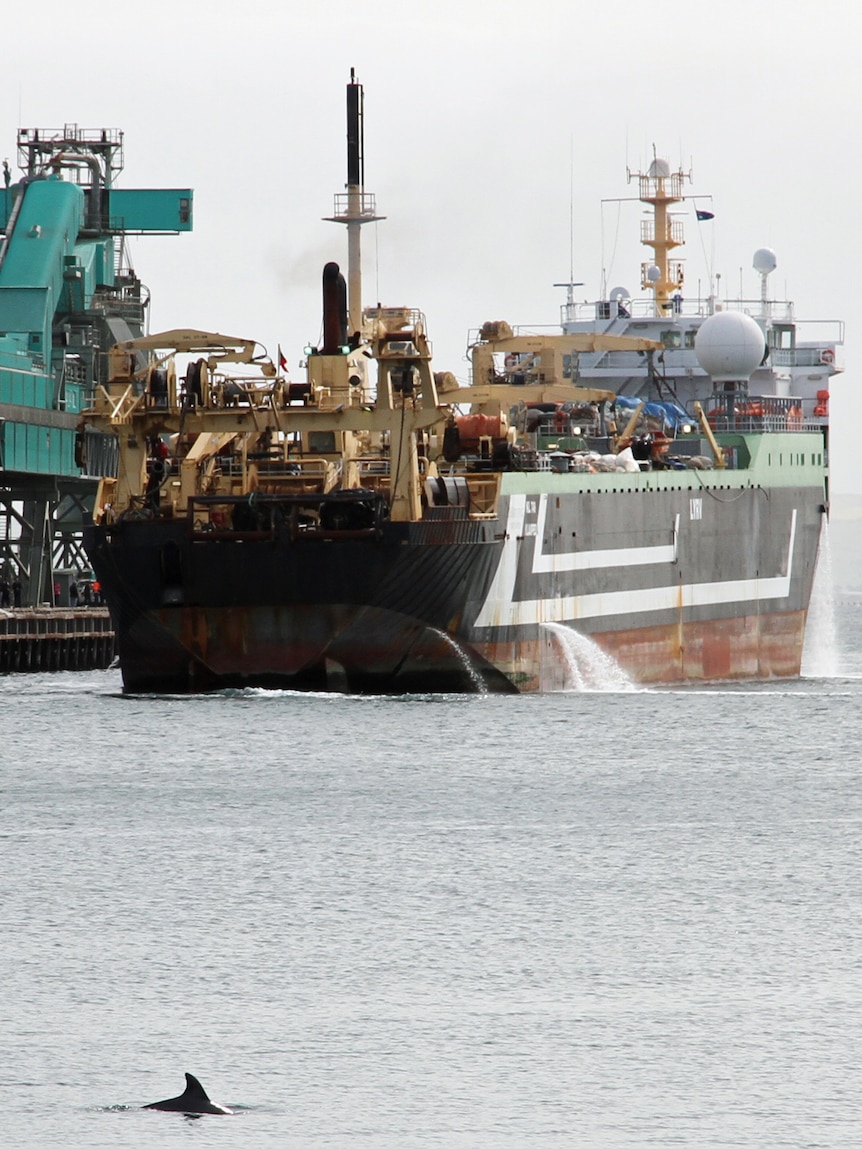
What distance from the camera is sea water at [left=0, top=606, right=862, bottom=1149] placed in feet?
52.9

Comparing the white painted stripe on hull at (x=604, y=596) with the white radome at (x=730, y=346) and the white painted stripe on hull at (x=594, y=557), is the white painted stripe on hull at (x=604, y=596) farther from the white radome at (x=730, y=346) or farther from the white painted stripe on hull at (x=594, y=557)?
the white radome at (x=730, y=346)

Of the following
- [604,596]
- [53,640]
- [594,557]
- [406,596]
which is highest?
[594,557]

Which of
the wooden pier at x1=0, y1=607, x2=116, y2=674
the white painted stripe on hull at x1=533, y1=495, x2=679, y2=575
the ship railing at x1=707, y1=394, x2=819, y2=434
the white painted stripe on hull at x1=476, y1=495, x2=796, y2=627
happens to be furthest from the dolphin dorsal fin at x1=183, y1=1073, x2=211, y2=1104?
the ship railing at x1=707, y1=394, x2=819, y2=434

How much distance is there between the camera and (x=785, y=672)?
55.6 meters

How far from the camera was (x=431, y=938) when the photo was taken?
21.7 meters

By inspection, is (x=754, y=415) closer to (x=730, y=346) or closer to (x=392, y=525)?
(x=730, y=346)

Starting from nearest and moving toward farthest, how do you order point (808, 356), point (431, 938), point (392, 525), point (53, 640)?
point (431, 938) < point (392, 525) < point (53, 640) < point (808, 356)

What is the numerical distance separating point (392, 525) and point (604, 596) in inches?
332

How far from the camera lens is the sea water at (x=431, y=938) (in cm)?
1612

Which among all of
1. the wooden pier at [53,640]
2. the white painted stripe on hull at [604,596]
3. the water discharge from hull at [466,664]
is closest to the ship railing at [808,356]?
the white painted stripe on hull at [604,596]

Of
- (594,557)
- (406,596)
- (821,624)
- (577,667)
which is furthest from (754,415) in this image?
(406,596)

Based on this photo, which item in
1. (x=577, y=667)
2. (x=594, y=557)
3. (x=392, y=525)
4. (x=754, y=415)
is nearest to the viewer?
(x=392, y=525)

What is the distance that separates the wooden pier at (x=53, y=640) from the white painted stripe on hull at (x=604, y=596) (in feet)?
48.8

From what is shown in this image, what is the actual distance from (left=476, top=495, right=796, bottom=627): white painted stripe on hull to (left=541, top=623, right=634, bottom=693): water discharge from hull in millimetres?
346
